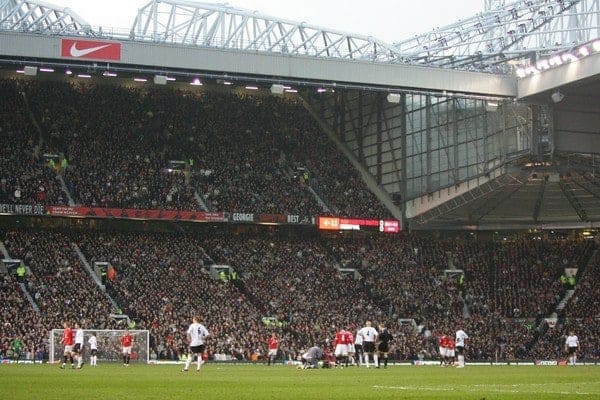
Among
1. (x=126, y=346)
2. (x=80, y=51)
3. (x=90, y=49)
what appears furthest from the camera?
(x=90, y=49)

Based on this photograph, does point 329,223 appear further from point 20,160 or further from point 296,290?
point 20,160

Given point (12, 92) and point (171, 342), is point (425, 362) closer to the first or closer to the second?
point (171, 342)

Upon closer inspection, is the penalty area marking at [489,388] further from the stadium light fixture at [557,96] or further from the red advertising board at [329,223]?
the red advertising board at [329,223]

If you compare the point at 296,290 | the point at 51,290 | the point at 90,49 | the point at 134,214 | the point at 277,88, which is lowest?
the point at 51,290

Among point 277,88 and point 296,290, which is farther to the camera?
point 296,290

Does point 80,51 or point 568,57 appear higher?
point 80,51

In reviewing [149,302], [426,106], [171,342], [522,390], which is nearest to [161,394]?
[522,390]

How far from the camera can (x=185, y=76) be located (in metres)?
59.5

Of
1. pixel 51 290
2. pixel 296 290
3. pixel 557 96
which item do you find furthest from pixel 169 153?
pixel 557 96

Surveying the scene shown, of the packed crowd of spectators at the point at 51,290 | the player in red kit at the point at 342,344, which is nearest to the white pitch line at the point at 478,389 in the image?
the player in red kit at the point at 342,344

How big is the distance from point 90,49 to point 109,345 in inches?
665

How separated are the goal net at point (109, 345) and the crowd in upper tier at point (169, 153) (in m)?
13.5

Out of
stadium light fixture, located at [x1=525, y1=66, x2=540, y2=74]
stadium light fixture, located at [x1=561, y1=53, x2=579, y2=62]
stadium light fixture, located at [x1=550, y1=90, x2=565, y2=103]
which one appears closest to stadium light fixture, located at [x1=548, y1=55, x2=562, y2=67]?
stadium light fixture, located at [x1=561, y1=53, x2=579, y2=62]

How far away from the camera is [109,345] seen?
4988 cm
